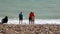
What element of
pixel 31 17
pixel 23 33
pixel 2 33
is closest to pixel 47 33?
pixel 23 33

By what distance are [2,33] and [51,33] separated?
199 cm

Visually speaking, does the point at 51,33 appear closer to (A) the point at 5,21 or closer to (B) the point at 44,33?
(B) the point at 44,33

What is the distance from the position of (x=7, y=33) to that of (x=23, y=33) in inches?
24.9

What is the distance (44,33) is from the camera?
12.6 meters

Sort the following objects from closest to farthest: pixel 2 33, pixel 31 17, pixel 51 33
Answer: pixel 2 33
pixel 51 33
pixel 31 17

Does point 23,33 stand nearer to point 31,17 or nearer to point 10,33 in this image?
point 10,33

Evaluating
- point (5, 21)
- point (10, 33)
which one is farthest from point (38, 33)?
point (5, 21)

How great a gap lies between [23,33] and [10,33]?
0.56 metres

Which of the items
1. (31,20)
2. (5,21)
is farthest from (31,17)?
(5,21)

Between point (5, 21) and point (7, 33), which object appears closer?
point (7, 33)

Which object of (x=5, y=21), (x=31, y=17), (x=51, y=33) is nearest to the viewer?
(x=51, y=33)

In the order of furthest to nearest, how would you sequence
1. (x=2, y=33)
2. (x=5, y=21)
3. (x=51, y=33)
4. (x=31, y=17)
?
1. (x=5, y=21)
2. (x=31, y=17)
3. (x=51, y=33)
4. (x=2, y=33)

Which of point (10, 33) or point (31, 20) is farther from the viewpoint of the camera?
point (31, 20)

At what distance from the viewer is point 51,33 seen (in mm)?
12508
